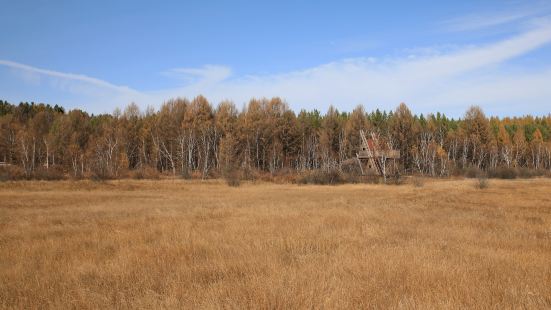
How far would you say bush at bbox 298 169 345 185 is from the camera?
47022 millimetres

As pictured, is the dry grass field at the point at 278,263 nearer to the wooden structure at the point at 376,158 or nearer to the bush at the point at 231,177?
the bush at the point at 231,177

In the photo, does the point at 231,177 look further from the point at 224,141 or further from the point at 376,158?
the point at 376,158

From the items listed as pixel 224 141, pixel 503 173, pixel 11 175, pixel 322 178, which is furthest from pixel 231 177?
pixel 503 173

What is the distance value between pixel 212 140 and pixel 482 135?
49979 millimetres

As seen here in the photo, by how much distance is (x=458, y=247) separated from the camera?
9367 mm

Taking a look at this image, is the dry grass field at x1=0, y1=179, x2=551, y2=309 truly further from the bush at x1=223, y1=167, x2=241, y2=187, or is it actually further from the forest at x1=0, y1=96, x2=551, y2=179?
the forest at x1=0, y1=96, x2=551, y2=179

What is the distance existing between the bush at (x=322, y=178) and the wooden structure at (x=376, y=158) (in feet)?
23.6

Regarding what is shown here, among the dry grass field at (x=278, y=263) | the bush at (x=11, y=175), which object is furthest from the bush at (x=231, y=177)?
the dry grass field at (x=278, y=263)

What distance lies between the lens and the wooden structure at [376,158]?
54.7 meters

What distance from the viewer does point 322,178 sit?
155 feet

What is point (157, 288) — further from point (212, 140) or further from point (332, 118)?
point (332, 118)

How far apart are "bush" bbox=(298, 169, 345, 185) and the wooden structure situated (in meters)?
7.19

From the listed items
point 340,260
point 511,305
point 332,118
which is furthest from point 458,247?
point 332,118

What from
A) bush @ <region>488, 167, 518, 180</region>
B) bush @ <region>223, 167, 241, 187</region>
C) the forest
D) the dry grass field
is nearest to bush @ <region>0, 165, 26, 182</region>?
the forest
